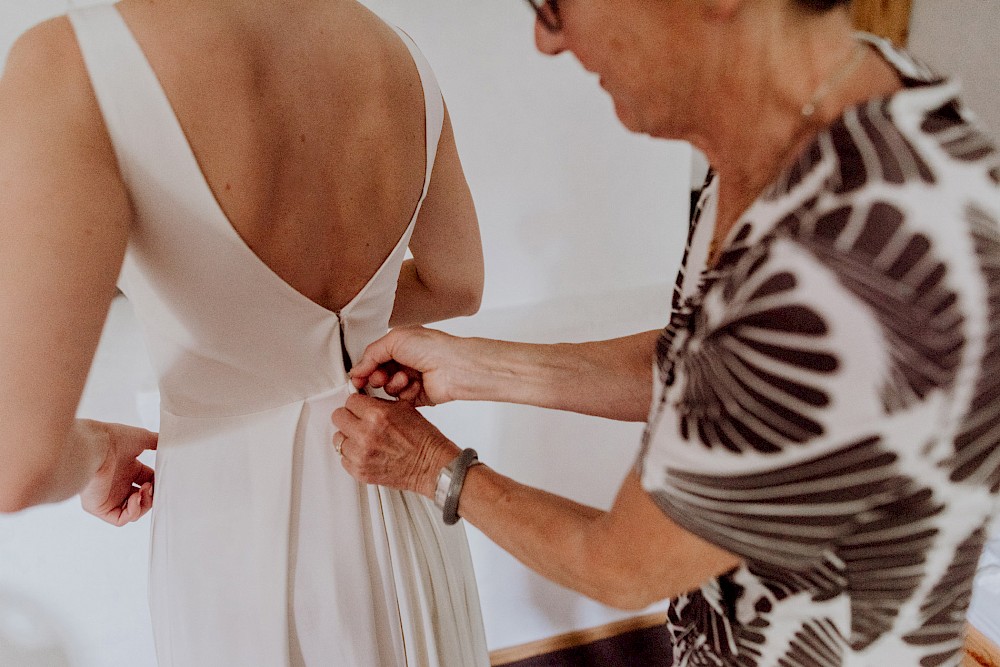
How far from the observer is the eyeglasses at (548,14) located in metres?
0.49

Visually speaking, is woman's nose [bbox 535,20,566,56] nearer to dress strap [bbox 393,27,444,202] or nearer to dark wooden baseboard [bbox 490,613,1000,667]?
dress strap [bbox 393,27,444,202]

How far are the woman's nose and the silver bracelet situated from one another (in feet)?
1.29

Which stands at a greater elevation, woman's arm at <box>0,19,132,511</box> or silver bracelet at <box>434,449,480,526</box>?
woman's arm at <box>0,19,132,511</box>

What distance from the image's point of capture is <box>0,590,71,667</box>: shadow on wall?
1.30 metres

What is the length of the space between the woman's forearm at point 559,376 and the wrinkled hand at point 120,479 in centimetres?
40

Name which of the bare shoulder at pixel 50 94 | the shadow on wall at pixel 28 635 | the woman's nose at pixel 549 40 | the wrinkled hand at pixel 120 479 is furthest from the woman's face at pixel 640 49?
the shadow on wall at pixel 28 635

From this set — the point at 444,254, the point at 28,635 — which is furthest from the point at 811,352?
the point at 28,635

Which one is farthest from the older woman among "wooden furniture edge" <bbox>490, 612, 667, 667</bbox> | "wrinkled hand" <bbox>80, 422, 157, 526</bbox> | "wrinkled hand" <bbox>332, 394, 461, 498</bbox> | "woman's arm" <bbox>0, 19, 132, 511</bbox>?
"wooden furniture edge" <bbox>490, 612, 667, 667</bbox>

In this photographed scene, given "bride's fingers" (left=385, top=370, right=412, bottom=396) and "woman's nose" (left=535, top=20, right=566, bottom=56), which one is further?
"bride's fingers" (left=385, top=370, right=412, bottom=396)

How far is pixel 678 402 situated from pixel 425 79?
17.9 inches

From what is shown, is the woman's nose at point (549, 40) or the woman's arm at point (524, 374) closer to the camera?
the woman's nose at point (549, 40)

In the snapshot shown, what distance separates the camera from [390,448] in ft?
2.30

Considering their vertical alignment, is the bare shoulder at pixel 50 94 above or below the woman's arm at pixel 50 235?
above

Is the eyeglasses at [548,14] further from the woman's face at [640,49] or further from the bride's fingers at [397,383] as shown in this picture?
the bride's fingers at [397,383]
